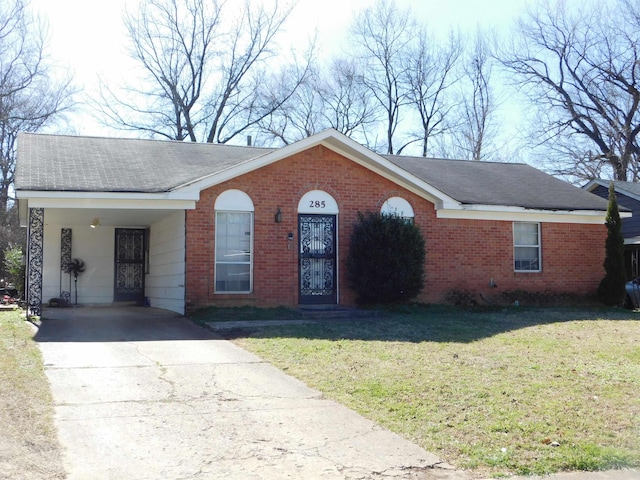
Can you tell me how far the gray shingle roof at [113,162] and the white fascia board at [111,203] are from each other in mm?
238

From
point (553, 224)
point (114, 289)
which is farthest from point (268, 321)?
point (553, 224)

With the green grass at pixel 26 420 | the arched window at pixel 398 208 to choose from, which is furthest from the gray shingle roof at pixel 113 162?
the green grass at pixel 26 420

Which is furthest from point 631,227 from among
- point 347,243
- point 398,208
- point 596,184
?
point 347,243

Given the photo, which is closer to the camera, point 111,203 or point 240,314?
point 240,314

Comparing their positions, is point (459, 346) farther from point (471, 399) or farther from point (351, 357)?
point (471, 399)

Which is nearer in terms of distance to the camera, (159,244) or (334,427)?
(334,427)

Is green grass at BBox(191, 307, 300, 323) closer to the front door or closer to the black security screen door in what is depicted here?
the black security screen door

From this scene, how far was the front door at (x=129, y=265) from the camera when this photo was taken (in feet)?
63.4

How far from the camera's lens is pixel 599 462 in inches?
215

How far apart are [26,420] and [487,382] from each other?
4.94 m

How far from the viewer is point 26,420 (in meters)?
6.07

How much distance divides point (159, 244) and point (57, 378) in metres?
9.64

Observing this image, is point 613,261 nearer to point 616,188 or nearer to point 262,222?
point 616,188

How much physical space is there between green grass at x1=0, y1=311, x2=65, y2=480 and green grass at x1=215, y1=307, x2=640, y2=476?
9.68 ft
